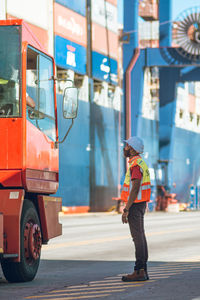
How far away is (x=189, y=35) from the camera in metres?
50.6

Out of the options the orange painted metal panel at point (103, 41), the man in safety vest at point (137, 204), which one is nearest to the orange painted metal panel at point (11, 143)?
the man in safety vest at point (137, 204)

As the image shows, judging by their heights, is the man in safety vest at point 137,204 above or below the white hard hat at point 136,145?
below

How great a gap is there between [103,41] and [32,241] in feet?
126

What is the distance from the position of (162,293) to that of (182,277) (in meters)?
1.62

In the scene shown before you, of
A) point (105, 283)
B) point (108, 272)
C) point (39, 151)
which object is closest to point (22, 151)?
point (39, 151)

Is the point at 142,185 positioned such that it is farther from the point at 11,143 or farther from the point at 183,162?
the point at 183,162

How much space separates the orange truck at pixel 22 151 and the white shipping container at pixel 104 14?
3638 centimetres

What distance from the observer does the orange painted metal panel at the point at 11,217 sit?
894 cm

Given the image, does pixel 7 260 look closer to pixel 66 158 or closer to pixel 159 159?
pixel 66 158

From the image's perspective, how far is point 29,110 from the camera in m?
9.59

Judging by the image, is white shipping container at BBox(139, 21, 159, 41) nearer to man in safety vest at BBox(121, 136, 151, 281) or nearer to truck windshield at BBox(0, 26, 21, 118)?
truck windshield at BBox(0, 26, 21, 118)

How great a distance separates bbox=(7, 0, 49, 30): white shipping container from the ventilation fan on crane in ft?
42.8

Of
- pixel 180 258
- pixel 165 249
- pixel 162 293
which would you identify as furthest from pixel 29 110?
pixel 165 249

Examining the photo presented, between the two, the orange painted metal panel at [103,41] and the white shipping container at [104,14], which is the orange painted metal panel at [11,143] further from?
the white shipping container at [104,14]
